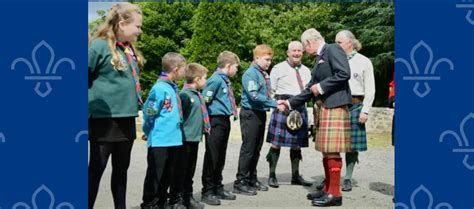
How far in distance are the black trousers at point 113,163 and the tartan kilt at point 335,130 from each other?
1946mm

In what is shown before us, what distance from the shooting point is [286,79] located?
6.08 metres

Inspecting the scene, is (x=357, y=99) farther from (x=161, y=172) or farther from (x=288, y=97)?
(x=161, y=172)

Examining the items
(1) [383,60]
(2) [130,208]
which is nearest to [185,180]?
(2) [130,208]

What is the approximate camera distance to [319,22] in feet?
57.0

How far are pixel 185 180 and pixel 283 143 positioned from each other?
5.20 ft

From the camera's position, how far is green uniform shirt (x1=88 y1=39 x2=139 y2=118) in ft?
10.7

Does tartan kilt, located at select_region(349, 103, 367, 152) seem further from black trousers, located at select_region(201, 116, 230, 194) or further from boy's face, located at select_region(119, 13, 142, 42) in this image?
boy's face, located at select_region(119, 13, 142, 42)

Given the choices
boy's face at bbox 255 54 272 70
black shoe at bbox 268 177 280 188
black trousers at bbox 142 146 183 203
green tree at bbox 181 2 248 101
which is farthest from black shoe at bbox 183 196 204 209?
green tree at bbox 181 2 248 101

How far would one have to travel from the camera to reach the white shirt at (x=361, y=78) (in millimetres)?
5723

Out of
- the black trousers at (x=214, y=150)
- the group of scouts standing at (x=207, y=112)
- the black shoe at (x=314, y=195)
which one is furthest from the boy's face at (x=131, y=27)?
the black shoe at (x=314, y=195)
